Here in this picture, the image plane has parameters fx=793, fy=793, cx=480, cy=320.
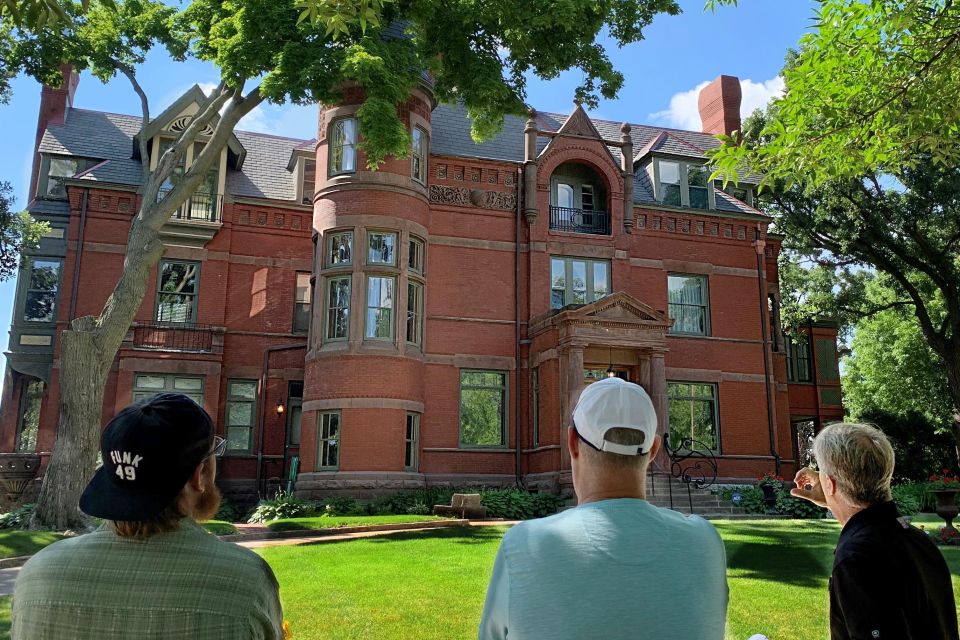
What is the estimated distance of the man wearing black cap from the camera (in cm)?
207

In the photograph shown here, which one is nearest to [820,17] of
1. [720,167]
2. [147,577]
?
[720,167]

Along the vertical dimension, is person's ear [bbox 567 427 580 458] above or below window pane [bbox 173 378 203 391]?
below

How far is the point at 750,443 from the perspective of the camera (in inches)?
956

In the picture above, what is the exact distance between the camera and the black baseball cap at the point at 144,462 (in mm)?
2107

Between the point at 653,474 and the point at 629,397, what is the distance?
753 inches

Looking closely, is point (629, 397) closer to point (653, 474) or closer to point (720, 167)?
point (720, 167)

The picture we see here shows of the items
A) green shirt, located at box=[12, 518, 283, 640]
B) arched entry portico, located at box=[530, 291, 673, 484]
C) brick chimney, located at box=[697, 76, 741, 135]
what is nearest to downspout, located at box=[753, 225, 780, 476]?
arched entry portico, located at box=[530, 291, 673, 484]

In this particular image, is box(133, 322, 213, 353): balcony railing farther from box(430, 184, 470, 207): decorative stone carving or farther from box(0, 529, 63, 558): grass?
box(0, 529, 63, 558): grass

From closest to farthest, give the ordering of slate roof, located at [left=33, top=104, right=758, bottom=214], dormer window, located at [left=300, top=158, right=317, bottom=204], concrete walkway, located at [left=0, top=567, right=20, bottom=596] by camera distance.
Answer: concrete walkway, located at [left=0, top=567, right=20, bottom=596] < slate roof, located at [left=33, top=104, right=758, bottom=214] < dormer window, located at [left=300, top=158, right=317, bottom=204]

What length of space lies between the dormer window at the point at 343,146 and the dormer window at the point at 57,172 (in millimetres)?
8939

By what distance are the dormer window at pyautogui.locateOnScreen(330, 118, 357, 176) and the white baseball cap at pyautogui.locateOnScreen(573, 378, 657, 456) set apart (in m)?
20.1

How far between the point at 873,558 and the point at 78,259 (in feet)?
78.2

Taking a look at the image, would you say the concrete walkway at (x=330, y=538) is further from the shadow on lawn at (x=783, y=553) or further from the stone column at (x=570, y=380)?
the stone column at (x=570, y=380)

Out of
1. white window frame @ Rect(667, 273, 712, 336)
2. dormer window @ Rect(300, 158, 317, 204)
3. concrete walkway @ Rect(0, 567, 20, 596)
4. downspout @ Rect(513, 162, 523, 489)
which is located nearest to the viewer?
concrete walkway @ Rect(0, 567, 20, 596)
